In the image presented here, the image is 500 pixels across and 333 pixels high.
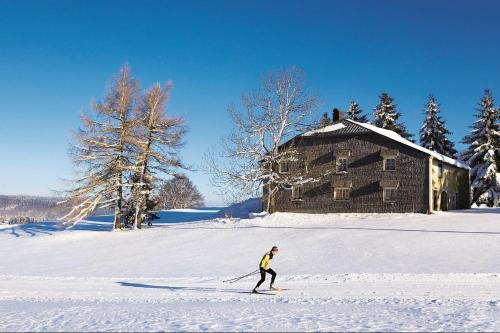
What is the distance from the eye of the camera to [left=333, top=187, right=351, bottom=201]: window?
40.8m

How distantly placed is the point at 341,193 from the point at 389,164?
4653 mm

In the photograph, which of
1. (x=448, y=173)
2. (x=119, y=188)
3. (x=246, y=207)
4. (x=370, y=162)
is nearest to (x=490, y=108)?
(x=448, y=173)

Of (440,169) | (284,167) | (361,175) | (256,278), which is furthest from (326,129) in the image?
(256,278)

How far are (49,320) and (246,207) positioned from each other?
3901cm

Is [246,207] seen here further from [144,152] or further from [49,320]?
[49,320]

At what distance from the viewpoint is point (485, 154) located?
163 feet

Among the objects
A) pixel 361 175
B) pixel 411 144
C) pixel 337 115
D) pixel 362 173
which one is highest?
pixel 337 115

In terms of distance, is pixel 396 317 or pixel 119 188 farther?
pixel 119 188

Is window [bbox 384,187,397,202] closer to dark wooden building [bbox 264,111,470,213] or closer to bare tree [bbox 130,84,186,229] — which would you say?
dark wooden building [bbox 264,111,470,213]

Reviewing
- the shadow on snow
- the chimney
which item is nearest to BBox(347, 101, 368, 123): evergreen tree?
the chimney

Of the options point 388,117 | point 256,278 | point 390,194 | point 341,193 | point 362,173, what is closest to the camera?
point 256,278

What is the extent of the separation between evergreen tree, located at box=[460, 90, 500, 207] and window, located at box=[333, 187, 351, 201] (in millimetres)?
17347

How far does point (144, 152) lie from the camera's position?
38.1 meters

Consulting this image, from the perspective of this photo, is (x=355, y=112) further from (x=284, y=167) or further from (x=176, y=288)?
(x=176, y=288)
